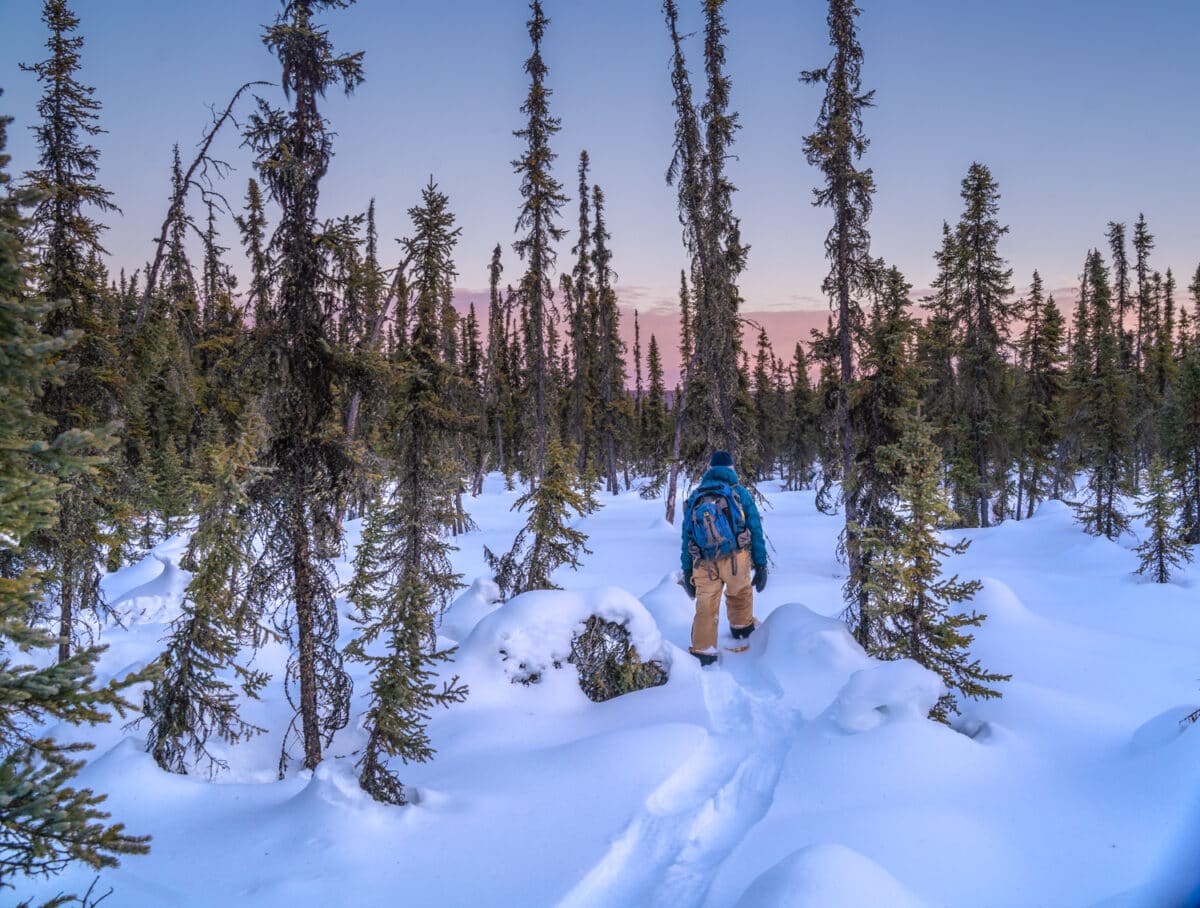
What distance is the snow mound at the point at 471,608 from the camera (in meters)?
11.1

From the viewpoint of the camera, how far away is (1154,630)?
10711mm

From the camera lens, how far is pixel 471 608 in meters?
11.7

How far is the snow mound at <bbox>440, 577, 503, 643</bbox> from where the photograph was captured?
11142 millimetres

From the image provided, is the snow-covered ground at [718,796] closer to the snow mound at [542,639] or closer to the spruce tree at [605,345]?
the snow mound at [542,639]

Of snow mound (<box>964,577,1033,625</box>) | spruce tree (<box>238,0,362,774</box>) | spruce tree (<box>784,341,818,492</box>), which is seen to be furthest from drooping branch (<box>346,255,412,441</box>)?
spruce tree (<box>784,341,818,492</box>)

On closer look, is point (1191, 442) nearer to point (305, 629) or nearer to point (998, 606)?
point (998, 606)

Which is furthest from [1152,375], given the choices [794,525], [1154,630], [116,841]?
[116,841]

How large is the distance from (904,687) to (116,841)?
19.4 ft

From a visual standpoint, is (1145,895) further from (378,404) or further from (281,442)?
(281,442)

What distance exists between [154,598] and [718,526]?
14707mm

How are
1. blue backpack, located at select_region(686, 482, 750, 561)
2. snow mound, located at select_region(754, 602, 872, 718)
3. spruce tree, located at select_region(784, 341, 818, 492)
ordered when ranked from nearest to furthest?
snow mound, located at select_region(754, 602, 872, 718)
blue backpack, located at select_region(686, 482, 750, 561)
spruce tree, located at select_region(784, 341, 818, 492)

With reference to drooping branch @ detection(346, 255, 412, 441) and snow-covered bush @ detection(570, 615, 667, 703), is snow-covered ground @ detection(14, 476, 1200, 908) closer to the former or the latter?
snow-covered bush @ detection(570, 615, 667, 703)

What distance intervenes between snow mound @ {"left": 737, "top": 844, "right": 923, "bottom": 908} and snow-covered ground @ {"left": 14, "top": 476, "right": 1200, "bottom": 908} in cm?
1

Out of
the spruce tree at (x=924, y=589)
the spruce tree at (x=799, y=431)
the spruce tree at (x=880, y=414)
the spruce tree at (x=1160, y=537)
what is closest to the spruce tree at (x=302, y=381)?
the spruce tree at (x=924, y=589)
